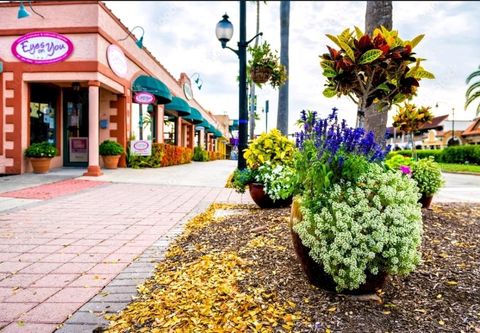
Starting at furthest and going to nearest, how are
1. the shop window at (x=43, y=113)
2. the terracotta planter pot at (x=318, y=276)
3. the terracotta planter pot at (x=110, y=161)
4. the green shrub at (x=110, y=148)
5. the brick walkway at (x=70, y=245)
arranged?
1. the terracotta planter pot at (x=110, y=161)
2. the green shrub at (x=110, y=148)
3. the shop window at (x=43, y=113)
4. the brick walkway at (x=70, y=245)
5. the terracotta planter pot at (x=318, y=276)

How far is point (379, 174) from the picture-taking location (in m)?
2.56

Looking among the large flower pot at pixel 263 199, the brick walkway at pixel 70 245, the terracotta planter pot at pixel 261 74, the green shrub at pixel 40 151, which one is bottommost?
the brick walkway at pixel 70 245

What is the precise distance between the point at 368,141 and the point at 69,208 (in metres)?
5.29

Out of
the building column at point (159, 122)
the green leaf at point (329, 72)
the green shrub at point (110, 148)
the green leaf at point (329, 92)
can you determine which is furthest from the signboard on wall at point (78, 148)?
the green leaf at point (329, 72)

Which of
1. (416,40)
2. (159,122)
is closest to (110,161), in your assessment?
(159,122)

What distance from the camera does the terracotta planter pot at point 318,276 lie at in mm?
2486

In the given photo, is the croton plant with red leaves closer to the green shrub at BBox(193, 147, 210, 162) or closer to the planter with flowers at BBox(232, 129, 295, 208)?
the planter with flowers at BBox(232, 129, 295, 208)

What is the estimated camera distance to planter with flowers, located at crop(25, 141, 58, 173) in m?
11.4

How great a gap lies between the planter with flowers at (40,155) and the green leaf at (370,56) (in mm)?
10528

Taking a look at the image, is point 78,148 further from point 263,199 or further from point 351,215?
point 351,215

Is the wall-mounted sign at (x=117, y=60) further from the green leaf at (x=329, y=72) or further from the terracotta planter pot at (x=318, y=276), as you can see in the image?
the terracotta planter pot at (x=318, y=276)

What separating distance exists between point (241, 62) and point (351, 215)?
614cm

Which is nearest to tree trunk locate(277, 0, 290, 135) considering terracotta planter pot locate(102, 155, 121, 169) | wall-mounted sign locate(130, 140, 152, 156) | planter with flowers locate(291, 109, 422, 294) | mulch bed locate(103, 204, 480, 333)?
wall-mounted sign locate(130, 140, 152, 156)

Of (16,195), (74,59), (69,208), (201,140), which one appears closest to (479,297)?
(69,208)
